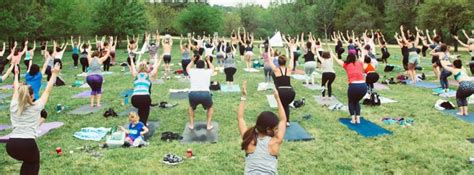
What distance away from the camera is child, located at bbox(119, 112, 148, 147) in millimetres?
8102

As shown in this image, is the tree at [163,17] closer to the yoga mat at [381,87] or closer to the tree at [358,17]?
the tree at [358,17]

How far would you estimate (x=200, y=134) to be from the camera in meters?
8.93

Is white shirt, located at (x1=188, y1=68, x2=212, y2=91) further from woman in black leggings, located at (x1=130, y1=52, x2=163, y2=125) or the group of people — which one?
woman in black leggings, located at (x1=130, y1=52, x2=163, y2=125)

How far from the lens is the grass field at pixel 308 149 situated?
6.79 meters

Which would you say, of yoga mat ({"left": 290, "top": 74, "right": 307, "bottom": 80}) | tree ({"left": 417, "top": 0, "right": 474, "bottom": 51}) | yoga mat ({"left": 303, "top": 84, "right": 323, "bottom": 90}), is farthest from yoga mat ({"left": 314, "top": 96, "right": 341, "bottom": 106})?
tree ({"left": 417, "top": 0, "right": 474, "bottom": 51})

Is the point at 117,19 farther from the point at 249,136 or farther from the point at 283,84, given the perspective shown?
the point at 249,136

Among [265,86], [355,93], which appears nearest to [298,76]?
[265,86]

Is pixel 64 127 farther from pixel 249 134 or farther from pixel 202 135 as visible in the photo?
pixel 249 134

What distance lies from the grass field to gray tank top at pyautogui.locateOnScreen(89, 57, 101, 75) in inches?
49.8

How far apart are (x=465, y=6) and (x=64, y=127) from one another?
37.8 metres

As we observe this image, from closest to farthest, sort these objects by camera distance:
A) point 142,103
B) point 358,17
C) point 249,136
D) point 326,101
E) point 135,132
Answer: point 249,136 < point 135,132 < point 142,103 < point 326,101 < point 358,17

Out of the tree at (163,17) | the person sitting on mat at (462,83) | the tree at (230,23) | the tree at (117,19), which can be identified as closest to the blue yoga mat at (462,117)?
the person sitting on mat at (462,83)

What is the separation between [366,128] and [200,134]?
387cm


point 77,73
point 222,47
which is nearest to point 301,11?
A: point 222,47
